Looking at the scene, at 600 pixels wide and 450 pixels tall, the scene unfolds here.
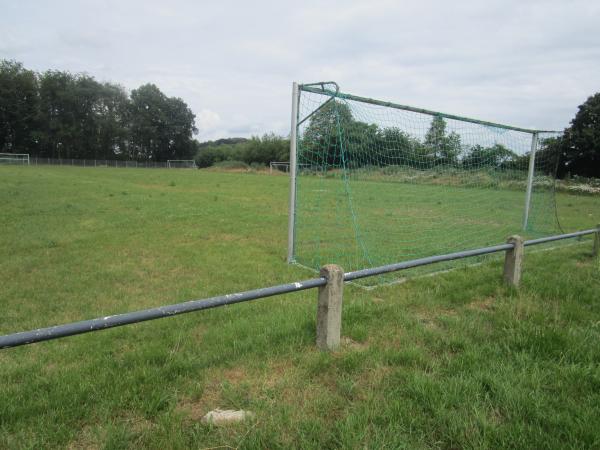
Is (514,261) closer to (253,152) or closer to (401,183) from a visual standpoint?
(401,183)

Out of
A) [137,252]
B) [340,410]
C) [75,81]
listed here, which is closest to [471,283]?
[340,410]

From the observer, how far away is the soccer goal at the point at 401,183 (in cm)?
572

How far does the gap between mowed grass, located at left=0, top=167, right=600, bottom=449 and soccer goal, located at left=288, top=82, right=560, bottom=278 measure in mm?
1600

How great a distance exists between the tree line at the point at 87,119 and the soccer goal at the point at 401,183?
206ft

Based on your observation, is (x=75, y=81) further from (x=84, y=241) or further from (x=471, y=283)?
(x=471, y=283)

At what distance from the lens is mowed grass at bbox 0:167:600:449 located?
2.07 metres

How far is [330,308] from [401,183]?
255 inches

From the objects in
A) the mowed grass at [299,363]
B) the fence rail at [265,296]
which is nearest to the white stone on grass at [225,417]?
the mowed grass at [299,363]

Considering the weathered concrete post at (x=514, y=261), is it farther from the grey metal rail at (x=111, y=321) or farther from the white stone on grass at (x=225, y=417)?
the white stone on grass at (x=225, y=417)

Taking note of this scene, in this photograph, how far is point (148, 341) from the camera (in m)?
3.20

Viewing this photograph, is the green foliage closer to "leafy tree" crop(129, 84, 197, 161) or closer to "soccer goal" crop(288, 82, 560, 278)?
"leafy tree" crop(129, 84, 197, 161)

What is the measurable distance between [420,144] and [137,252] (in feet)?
17.6

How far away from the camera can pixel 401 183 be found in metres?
8.78

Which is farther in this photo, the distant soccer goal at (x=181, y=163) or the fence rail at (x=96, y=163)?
the distant soccer goal at (x=181, y=163)
